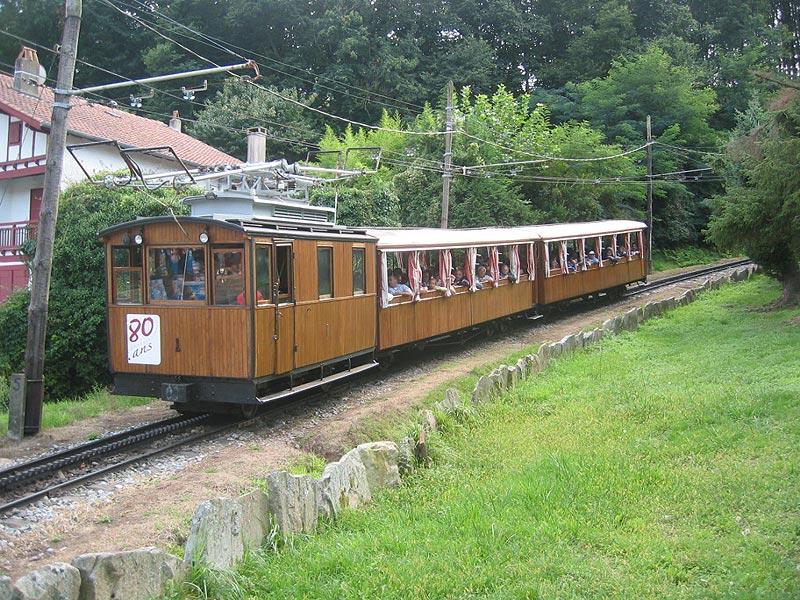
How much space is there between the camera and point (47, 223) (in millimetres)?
11086

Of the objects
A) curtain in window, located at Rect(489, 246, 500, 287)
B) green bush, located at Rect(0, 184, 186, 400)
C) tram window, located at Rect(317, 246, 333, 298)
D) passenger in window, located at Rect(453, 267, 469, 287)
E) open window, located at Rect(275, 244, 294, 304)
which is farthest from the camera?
curtain in window, located at Rect(489, 246, 500, 287)

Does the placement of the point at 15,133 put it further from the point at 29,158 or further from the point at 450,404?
the point at 450,404

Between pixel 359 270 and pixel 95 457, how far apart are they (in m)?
5.42

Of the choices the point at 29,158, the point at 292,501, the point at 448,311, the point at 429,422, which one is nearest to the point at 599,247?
the point at 448,311

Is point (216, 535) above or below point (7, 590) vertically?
below

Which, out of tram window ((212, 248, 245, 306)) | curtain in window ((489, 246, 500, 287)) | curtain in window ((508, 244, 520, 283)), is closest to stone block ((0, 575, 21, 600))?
tram window ((212, 248, 245, 306))

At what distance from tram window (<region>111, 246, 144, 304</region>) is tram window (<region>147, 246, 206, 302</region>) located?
19cm

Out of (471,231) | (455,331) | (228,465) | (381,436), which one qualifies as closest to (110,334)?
(228,465)

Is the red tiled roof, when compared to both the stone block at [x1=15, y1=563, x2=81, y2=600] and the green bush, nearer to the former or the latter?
the green bush

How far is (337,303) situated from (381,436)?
2436 mm

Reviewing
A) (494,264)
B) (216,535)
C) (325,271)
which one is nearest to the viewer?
(216,535)

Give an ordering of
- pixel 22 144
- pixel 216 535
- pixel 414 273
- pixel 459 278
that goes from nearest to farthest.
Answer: pixel 216 535
pixel 414 273
pixel 459 278
pixel 22 144

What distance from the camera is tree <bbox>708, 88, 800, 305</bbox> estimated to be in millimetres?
16312

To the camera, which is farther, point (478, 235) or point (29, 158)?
point (29, 158)
